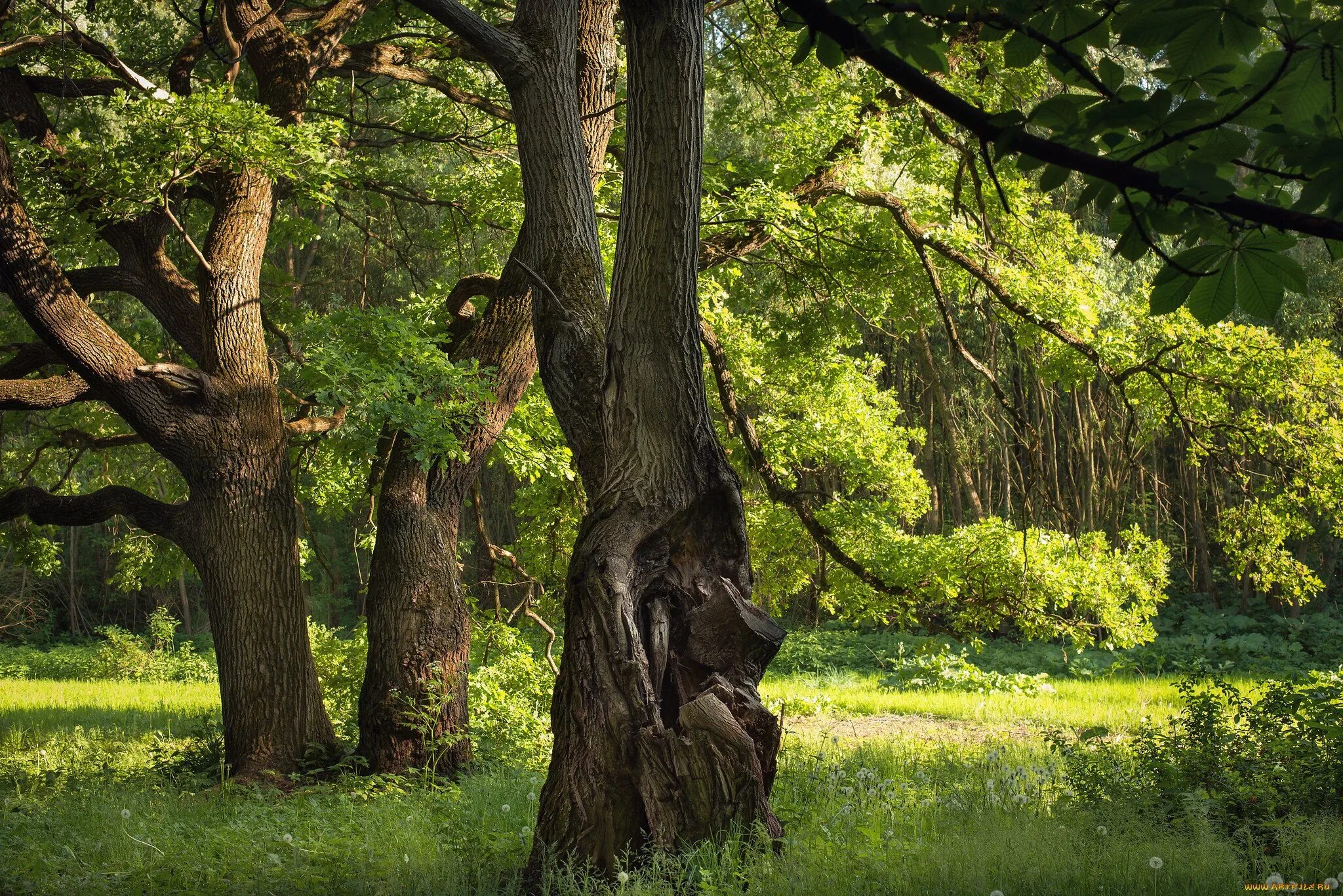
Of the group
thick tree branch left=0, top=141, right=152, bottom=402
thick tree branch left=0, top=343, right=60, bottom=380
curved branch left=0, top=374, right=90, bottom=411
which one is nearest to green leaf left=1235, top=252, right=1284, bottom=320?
thick tree branch left=0, top=141, right=152, bottom=402

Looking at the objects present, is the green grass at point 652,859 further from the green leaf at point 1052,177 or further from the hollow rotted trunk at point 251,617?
the green leaf at point 1052,177

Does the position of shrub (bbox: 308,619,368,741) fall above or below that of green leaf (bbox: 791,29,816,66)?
below

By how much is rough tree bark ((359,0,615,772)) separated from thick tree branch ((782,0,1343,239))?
228 inches

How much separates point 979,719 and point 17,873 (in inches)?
396

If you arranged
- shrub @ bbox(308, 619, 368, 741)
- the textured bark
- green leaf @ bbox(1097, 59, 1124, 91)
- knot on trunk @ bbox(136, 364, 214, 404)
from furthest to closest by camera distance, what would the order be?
shrub @ bbox(308, 619, 368, 741) → knot on trunk @ bbox(136, 364, 214, 404) → the textured bark → green leaf @ bbox(1097, 59, 1124, 91)

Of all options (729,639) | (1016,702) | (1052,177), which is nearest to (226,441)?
(729,639)

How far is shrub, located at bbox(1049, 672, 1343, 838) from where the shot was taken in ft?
15.0

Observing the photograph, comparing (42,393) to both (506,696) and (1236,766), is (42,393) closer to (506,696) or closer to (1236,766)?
(506,696)

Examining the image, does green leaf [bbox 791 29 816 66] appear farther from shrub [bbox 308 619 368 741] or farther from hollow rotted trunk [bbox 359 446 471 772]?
shrub [bbox 308 619 368 741]

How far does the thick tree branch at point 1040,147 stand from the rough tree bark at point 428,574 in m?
5.78

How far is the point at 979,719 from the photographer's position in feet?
38.5

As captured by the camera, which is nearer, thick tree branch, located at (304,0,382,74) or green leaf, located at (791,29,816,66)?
Answer: green leaf, located at (791,29,816,66)

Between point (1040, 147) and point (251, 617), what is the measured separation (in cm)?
727

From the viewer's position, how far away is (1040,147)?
176cm
